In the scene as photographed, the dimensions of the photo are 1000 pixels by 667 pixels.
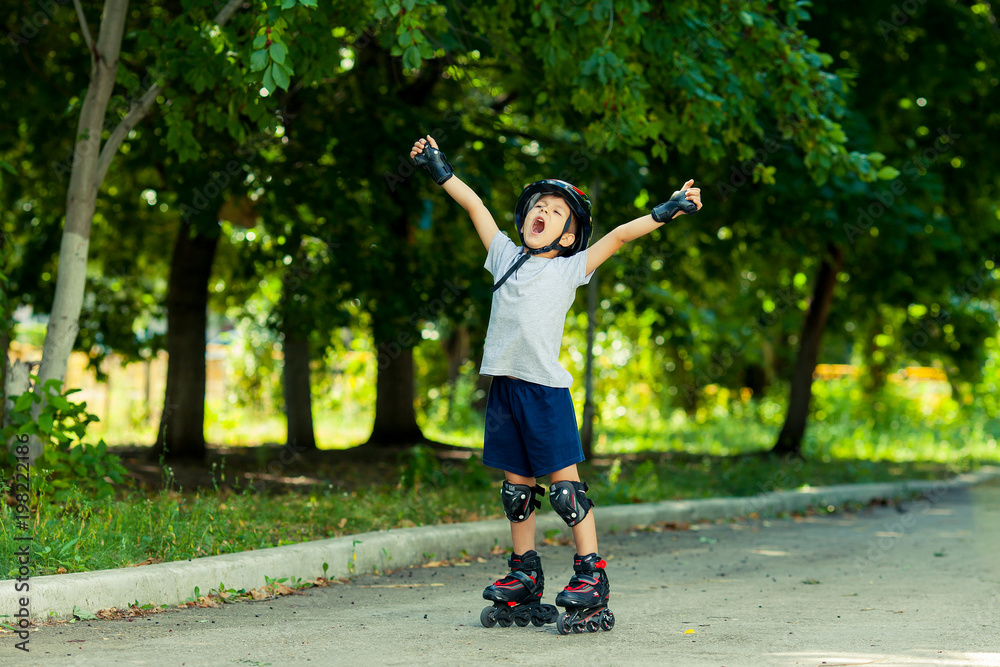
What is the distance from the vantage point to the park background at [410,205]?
648 cm

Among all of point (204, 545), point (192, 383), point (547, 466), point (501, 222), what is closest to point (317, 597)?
point (204, 545)

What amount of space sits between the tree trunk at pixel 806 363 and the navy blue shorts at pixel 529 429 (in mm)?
10214

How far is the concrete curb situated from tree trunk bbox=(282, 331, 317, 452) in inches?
216

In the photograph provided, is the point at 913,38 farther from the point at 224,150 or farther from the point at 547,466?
the point at 547,466

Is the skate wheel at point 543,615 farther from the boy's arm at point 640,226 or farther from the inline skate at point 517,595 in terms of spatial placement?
Answer: the boy's arm at point 640,226

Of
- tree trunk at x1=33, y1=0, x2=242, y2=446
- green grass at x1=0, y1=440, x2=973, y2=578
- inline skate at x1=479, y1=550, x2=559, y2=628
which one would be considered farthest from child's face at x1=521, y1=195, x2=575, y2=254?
tree trunk at x1=33, y1=0, x2=242, y2=446

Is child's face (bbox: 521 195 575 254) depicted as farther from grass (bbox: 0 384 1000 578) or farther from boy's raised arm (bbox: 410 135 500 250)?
grass (bbox: 0 384 1000 578)

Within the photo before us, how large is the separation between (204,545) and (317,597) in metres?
0.69

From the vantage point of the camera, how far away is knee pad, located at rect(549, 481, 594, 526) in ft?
14.1

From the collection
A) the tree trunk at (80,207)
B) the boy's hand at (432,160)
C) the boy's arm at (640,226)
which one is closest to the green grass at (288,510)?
the tree trunk at (80,207)

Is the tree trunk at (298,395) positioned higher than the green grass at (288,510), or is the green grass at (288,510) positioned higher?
the tree trunk at (298,395)

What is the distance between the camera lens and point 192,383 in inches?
405

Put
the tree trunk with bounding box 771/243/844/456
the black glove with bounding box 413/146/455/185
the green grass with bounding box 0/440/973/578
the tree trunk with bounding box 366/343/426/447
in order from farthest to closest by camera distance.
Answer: the tree trunk with bounding box 771/243/844/456 < the tree trunk with bounding box 366/343/426/447 < the green grass with bounding box 0/440/973/578 < the black glove with bounding box 413/146/455/185

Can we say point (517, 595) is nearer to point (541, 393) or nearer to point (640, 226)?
point (541, 393)
